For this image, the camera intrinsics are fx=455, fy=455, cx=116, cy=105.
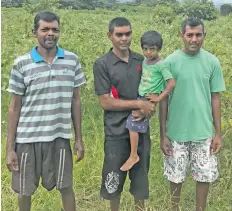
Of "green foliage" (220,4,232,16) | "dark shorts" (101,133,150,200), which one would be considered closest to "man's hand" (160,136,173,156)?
"dark shorts" (101,133,150,200)

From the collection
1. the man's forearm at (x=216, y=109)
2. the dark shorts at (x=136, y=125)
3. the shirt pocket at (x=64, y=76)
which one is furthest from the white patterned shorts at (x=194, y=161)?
the shirt pocket at (x=64, y=76)

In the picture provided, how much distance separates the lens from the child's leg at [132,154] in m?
2.88

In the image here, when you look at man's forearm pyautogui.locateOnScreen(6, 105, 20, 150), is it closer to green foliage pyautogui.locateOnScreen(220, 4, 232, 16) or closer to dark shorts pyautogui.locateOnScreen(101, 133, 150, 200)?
dark shorts pyautogui.locateOnScreen(101, 133, 150, 200)

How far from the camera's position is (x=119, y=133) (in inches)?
115

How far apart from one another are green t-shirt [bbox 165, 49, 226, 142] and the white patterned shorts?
0.19ft

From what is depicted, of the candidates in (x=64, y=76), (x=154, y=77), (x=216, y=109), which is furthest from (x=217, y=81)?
(x=64, y=76)

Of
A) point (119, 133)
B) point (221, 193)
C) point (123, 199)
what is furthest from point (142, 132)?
point (221, 193)

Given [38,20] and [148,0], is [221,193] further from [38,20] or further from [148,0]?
[148,0]

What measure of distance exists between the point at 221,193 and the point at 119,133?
1.19 m

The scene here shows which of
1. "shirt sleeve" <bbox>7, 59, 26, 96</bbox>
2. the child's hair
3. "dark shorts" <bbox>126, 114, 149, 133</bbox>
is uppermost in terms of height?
the child's hair

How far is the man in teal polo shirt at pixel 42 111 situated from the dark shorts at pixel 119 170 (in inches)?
10.0

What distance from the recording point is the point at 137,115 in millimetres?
2848

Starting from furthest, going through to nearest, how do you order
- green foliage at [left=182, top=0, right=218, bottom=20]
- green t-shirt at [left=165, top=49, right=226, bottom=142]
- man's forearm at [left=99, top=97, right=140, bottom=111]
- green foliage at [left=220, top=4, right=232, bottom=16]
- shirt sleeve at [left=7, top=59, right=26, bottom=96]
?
green foliage at [left=220, top=4, right=232, bottom=16] → green foliage at [left=182, top=0, right=218, bottom=20] → green t-shirt at [left=165, top=49, right=226, bottom=142] → man's forearm at [left=99, top=97, right=140, bottom=111] → shirt sleeve at [left=7, top=59, right=26, bottom=96]

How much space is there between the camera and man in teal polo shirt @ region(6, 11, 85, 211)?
2744 millimetres
